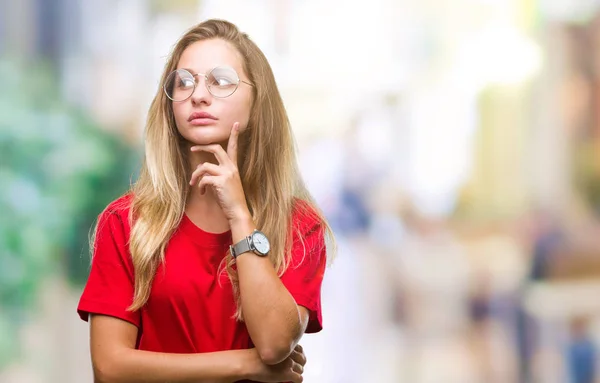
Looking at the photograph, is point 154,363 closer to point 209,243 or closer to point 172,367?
point 172,367

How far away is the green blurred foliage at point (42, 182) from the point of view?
4.29 metres

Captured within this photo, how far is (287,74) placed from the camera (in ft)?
14.4

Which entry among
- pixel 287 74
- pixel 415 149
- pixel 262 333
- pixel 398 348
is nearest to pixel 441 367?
pixel 398 348

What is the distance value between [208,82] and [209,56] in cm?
5

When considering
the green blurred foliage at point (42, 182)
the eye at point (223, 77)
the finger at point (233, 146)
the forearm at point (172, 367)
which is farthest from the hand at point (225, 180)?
the green blurred foliage at point (42, 182)

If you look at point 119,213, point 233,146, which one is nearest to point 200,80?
point 233,146

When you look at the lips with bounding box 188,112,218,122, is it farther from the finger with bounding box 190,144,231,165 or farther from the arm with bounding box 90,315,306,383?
the arm with bounding box 90,315,306,383

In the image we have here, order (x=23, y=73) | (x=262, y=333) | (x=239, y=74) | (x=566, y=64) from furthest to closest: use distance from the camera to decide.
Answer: (x=566, y=64) < (x=23, y=73) < (x=239, y=74) < (x=262, y=333)

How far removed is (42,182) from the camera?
4.32 metres

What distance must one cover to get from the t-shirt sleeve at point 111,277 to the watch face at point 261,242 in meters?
0.22

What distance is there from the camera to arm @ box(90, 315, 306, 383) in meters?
1.52

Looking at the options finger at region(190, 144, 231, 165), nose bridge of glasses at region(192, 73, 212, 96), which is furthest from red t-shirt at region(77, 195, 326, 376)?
nose bridge of glasses at region(192, 73, 212, 96)

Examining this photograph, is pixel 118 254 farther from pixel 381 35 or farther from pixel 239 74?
pixel 381 35

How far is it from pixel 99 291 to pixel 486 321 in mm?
3327
